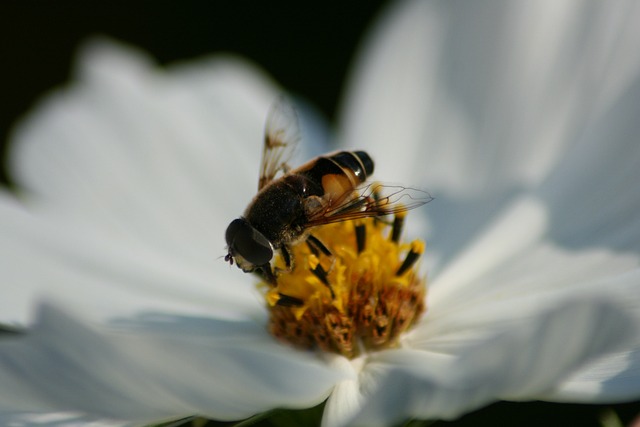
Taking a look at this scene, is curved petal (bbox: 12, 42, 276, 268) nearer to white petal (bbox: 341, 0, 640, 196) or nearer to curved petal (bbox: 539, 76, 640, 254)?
white petal (bbox: 341, 0, 640, 196)

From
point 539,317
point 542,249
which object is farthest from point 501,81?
point 539,317

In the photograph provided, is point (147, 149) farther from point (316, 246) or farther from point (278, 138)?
point (316, 246)

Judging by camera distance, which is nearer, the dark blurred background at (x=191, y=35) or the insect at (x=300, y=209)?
the insect at (x=300, y=209)

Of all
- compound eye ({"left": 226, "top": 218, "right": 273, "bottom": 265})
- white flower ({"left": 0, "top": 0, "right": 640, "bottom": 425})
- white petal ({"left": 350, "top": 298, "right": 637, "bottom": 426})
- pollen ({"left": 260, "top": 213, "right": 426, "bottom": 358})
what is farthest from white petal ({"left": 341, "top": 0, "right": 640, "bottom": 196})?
white petal ({"left": 350, "top": 298, "right": 637, "bottom": 426})

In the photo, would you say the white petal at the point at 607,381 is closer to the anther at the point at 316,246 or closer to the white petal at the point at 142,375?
the white petal at the point at 142,375

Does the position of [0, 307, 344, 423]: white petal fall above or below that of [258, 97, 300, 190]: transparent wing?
below

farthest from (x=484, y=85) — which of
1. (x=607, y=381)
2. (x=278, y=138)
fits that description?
(x=607, y=381)

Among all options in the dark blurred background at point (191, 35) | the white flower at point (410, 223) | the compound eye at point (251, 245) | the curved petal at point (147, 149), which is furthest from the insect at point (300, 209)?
the dark blurred background at point (191, 35)
